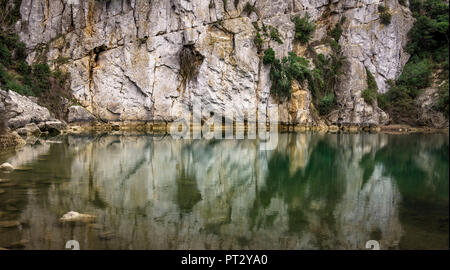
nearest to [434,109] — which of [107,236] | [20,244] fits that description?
[107,236]

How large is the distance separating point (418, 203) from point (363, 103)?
1347 inches

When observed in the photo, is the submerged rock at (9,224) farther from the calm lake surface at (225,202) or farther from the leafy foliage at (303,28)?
the leafy foliage at (303,28)

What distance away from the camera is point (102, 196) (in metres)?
9.88

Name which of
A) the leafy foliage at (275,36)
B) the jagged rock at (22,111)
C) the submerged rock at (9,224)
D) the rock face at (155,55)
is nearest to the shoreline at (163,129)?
the rock face at (155,55)

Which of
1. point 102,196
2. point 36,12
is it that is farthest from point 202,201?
point 36,12

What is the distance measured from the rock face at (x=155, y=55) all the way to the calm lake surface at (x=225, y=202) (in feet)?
67.5

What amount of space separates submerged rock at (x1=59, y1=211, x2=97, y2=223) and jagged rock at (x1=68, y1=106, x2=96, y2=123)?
28.1m

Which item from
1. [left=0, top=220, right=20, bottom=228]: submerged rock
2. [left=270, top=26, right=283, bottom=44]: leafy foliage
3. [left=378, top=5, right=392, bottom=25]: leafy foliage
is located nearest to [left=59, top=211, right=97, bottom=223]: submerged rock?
[left=0, top=220, right=20, bottom=228]: submerged rock

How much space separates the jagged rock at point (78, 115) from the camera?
33.7 m

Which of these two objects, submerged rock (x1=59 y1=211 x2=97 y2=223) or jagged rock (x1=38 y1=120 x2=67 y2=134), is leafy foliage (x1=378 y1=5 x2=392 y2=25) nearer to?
jagged rock (x1=38 y1=120 x2=67 y2=134)

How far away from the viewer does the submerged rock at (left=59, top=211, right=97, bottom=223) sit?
7.57 metres

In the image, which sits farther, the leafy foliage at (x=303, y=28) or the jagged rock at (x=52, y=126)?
the leafy foliage at (x=303, y=28)
